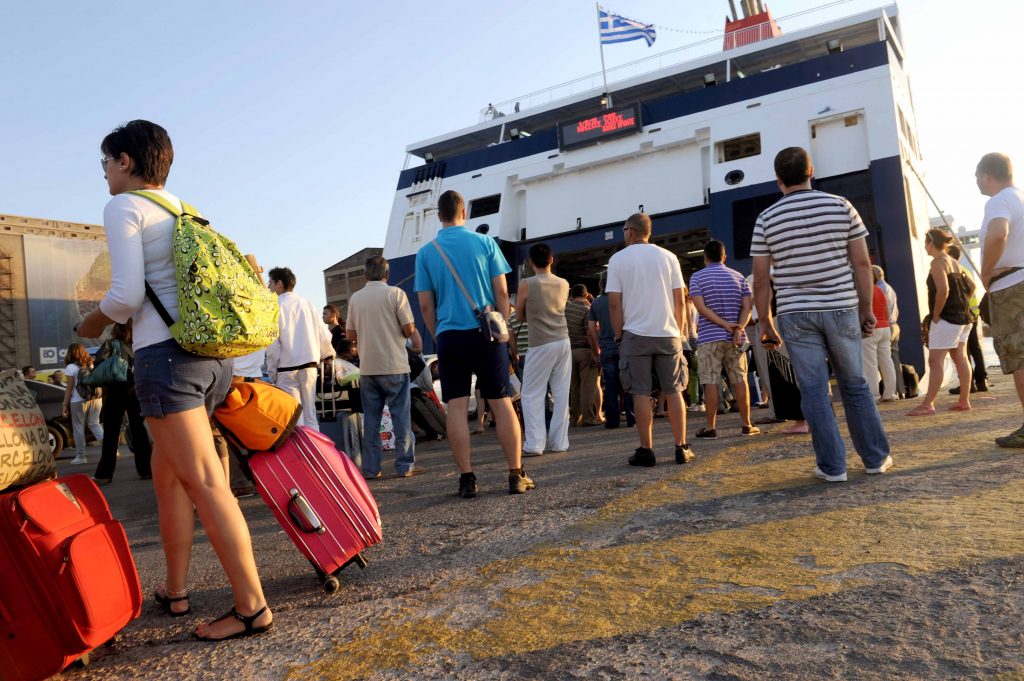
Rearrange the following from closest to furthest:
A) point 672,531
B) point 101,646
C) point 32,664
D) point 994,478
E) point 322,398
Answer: point 32,664 < point 101,646 < point 672,531 < point 994,478 < point 322,398

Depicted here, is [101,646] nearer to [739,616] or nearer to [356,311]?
[739,616]

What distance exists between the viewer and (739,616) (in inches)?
72.7

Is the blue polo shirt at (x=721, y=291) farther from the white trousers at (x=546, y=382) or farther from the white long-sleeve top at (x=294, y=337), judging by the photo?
the white long-sleeve top at (x=294, y=337)

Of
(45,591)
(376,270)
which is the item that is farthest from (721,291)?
(45,591)

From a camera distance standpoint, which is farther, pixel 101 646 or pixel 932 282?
pixel 932 282

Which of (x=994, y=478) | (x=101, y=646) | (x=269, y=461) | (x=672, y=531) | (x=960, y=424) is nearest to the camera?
(x=101, y=646)

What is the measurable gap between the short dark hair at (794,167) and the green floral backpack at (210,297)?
2790 mm

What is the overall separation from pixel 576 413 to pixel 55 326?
25.6m

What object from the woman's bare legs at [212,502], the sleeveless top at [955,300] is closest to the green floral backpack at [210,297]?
the woman's bare legs at [212,502]

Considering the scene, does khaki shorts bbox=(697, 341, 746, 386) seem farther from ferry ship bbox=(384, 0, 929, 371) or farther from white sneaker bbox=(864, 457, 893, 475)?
ferry ship bbox=(384, 0, 929, 371)

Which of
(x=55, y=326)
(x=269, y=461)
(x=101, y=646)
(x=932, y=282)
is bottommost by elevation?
(x=101, y=646)

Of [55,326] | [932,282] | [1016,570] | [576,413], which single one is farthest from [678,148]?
[55,326]

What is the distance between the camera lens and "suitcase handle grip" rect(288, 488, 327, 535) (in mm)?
2430

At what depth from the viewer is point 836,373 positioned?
140 inches
